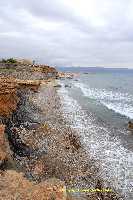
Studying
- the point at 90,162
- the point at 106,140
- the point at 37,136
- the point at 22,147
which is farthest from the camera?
the point at 106,140

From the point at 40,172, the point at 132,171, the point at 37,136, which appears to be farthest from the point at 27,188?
the point at 37,136

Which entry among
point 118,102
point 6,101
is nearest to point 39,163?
point 6,101

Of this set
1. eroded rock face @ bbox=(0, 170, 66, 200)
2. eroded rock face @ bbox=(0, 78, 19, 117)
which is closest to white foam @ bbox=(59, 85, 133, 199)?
eroded rock face @ bbox=(0, 78, 19, 117)

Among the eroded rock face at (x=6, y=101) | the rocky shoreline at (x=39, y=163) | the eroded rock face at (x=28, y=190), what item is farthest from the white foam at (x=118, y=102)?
the eroded rock face at (x=28, y=190)

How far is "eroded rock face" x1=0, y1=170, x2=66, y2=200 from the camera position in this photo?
9.66 m

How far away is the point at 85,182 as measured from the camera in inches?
643

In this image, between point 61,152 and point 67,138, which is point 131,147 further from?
point 61,152

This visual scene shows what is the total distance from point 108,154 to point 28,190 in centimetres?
1262

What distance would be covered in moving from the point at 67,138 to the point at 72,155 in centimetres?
433

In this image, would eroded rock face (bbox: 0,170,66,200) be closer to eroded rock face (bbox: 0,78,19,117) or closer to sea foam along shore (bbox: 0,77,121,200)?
sea foam along shore (bbox: 0,77,121,200)

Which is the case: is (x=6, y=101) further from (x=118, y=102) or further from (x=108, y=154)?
(x=118, y=102)

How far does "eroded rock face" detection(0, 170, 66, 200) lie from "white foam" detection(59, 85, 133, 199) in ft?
20.6

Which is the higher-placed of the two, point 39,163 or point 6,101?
point 6,101

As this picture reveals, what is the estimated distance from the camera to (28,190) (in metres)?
10.1
